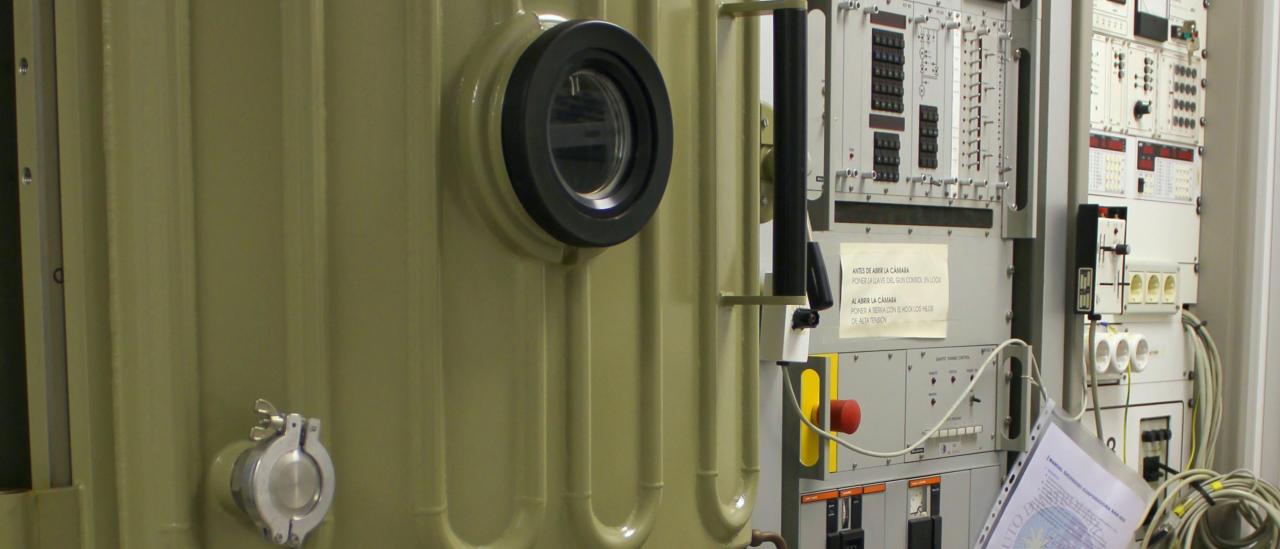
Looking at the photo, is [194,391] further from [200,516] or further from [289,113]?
[289,113]

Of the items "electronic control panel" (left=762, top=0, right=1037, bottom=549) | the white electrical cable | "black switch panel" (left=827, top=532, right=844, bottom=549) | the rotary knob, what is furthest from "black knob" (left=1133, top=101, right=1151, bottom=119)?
the rotary knob

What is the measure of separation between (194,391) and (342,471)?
13cm

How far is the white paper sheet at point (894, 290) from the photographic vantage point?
1.97m

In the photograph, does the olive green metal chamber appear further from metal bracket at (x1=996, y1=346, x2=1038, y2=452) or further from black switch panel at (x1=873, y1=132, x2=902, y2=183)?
metal bracket at (x1=996, y1=346, x2=1038, y2=452)

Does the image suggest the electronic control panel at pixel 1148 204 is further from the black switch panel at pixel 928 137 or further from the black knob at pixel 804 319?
the black knob at pixel 804 319

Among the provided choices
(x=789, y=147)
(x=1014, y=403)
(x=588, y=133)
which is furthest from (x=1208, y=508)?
(x=588, y=133)

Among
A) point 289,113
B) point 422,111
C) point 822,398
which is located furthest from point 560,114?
point 822,398

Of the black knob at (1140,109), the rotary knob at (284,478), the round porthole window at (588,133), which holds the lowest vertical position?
the rotary knob at (284,478)

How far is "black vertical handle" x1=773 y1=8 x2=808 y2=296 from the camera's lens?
3.67 ft

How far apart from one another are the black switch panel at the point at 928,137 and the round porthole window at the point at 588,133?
4.16ft

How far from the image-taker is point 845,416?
1.86 metres

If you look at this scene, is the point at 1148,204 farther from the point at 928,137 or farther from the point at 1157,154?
the point at 928,137

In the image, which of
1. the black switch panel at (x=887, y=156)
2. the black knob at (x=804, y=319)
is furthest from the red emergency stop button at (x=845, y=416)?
the black switch panel at (x=887, y=156)

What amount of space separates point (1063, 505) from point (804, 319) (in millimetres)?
1021
